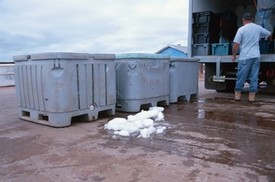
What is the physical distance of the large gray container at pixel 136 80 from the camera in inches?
180

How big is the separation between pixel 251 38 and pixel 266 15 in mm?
981

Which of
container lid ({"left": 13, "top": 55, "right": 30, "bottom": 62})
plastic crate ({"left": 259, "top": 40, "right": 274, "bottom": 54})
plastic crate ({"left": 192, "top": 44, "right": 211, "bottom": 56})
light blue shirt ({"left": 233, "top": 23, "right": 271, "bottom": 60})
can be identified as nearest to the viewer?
container lid ({"left": 13, "top": 55, "right": 30, "bottom": 62})

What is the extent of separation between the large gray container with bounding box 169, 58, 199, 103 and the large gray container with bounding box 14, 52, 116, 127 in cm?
168

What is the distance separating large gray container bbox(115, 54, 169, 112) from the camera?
4562 mm

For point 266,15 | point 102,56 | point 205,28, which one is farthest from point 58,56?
point 266,15

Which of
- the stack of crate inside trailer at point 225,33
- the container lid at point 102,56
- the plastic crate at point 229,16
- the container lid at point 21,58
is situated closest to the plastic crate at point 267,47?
the stack of crate inside trailer at point 225,33

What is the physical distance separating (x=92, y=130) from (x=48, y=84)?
0.84 metres

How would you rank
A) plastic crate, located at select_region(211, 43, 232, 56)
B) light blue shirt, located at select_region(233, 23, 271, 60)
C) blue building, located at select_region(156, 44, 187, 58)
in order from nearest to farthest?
1. light blue shirt, located at select_region(233, 23, 271, 60)
2. plastic crate, located at select_region(211, 43, 232, 56)
3. blue building, located at select_region(156, 44, 187, 58)

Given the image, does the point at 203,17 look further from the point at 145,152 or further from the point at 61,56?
the point at 145,152

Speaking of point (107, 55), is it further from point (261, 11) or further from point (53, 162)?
point (261, 11)

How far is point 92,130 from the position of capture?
3.43m

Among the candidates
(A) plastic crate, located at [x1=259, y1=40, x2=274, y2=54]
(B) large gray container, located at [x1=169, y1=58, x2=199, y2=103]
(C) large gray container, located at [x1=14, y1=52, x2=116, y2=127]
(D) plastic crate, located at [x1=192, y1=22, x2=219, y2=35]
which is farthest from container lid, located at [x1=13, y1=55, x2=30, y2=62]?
(A) plastic crate, located at [x1=259, y1=40, x2=274, y2=54]

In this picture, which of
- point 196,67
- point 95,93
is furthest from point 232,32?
point 95,93

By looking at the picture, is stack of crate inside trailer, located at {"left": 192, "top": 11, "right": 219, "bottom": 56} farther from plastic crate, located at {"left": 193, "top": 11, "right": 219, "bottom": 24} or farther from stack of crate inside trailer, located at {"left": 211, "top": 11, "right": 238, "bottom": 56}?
stack of crate inside trailer, located at {"left": 211, "top": 11, "right": 238, "bottom": 56}
